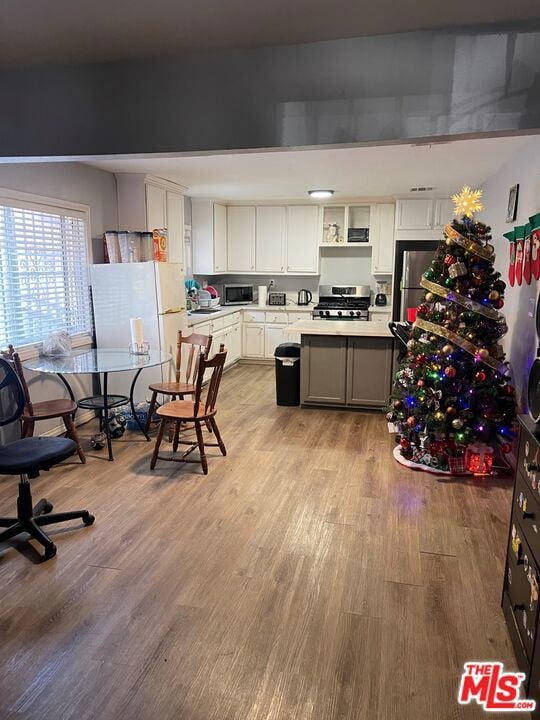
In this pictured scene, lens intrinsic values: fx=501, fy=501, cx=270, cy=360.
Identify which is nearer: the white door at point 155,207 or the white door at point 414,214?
the white door at point 155,207

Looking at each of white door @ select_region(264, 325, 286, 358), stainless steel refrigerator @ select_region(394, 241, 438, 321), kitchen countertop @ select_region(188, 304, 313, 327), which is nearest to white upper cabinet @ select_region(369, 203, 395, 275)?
stainless steel refrigerator @ select_region(394, 241, 438, 321)

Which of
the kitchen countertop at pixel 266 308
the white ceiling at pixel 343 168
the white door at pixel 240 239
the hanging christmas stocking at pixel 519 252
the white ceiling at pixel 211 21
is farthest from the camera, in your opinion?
the white door at pixel 240 239

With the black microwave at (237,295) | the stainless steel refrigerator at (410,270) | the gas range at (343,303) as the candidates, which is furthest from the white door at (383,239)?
the black microwave at (237,295)

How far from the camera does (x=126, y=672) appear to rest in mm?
1887

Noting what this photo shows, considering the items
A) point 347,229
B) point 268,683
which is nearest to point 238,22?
point 268,683

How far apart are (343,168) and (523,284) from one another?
6.46 feet

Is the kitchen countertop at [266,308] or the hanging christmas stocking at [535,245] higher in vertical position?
the hanging christmas stocking at [535,245]

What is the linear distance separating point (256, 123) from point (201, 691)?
2096 mm

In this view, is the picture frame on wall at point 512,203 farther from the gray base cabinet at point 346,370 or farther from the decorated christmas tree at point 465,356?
the gray base cabinet at point 346,370

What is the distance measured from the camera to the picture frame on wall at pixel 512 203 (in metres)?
4.13

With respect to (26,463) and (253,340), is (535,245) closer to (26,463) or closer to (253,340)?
(26,463)

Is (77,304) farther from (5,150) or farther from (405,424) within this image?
(405,424)

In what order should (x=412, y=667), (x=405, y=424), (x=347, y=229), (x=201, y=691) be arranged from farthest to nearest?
(x=347, y=229), (x=405, y=424), (x=412, y=667), (x=201, y=691)

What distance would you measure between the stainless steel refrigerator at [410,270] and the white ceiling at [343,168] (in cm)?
73
